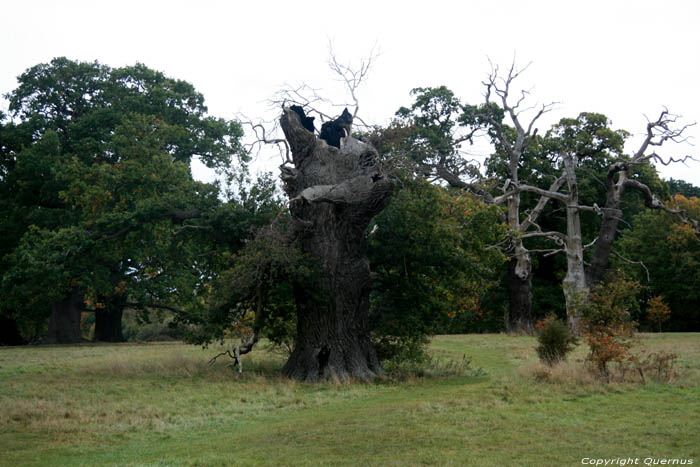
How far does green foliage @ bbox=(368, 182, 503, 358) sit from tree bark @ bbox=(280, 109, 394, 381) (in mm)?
971

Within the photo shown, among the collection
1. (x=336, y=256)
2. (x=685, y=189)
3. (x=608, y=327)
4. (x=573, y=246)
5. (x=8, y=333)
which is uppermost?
(x=685, y=189)

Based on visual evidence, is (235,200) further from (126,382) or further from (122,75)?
(122,75)

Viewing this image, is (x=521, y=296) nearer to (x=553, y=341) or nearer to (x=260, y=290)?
(x=553, y=341)

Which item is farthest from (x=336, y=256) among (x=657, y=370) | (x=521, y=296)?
(x=521, y=296)

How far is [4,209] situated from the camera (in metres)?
32.9

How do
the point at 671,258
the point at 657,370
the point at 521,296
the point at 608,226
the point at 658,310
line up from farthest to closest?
the point at 671,258 < the point at 658,310 < the point at 521,296 < the point at 608,226 < the point at 657,370

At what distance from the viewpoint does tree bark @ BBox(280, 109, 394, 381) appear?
16.9m

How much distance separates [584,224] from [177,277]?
95.0 feet

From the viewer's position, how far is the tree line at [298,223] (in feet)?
57.8

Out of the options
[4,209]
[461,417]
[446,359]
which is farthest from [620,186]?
[4,209]

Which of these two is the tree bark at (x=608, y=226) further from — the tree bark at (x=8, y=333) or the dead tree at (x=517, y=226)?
the tree bark at (x=8, y=333)

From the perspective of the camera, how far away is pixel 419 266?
61.7 ft

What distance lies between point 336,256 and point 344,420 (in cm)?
720

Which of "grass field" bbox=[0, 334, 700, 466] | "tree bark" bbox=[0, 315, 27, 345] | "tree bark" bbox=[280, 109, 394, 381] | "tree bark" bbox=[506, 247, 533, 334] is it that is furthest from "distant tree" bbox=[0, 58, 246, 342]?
"tree bark" bbox=[506, 247, 533, 334]
